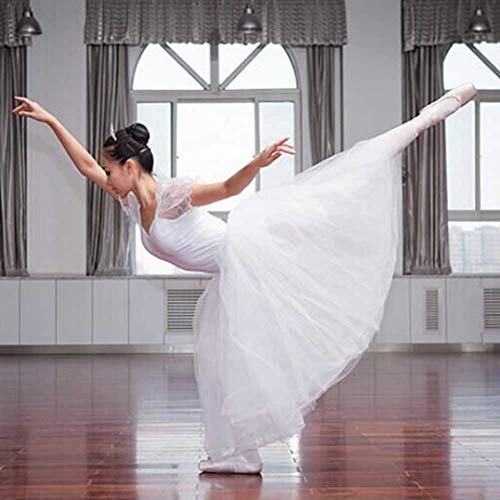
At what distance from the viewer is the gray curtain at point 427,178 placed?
40.3 ft

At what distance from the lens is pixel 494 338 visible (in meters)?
12.2

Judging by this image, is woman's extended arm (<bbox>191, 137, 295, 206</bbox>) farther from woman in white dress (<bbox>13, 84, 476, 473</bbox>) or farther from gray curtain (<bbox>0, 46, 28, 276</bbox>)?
gray curtain (<bbox>0, 46, 28, 276</bbox>)

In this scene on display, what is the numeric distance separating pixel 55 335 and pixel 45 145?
77.5 inches

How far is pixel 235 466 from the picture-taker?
4383 mm

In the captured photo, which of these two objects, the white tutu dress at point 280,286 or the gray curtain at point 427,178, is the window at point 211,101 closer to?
the gray curtain at point 427,178

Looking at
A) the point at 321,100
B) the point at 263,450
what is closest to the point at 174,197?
the point at 263,450

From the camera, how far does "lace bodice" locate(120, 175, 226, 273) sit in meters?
4.25

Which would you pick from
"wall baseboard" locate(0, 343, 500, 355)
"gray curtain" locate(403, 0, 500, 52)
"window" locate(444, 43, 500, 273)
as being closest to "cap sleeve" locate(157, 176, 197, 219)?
"wall baseboard" locate(0, 343, 500, 355)

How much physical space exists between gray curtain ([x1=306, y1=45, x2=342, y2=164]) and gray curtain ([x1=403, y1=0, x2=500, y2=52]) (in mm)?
836

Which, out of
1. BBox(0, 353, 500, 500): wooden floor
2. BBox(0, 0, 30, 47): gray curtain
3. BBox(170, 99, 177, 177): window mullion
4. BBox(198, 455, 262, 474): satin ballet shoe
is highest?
BBox(0, 0, 30, 47): gray curtain

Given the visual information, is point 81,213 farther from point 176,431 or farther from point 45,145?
point 176,431

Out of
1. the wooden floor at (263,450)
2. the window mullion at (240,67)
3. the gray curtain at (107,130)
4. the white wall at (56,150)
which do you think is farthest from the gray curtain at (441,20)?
the wooden floor at (263,450)

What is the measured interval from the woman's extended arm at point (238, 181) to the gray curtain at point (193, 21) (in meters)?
8.03

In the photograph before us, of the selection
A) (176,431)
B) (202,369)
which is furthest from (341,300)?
(176,431)
